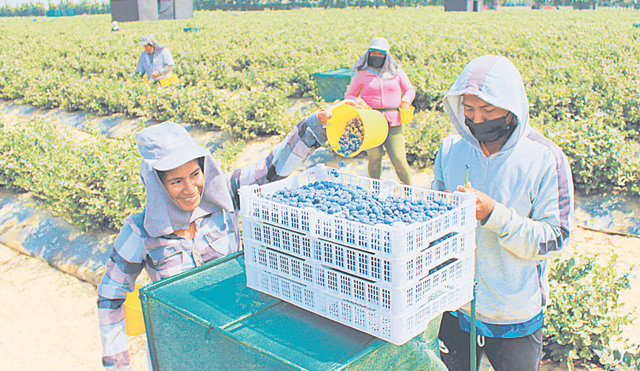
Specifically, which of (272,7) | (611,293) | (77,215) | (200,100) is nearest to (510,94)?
(611,293)

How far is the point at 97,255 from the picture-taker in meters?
4.95

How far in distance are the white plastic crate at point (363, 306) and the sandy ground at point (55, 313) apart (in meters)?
2.01

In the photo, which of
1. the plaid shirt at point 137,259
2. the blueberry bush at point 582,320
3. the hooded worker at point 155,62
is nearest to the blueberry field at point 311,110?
the blueberry bush at point 582,320

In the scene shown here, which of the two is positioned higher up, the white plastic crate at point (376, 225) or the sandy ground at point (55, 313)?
the white plastic crate at point (376, 225)

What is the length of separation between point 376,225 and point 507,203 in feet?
2.83

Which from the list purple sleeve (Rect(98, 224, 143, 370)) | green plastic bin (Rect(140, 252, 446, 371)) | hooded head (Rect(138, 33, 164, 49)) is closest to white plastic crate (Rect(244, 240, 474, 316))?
green plastic bin (Rect(140, 252, 446, 371))

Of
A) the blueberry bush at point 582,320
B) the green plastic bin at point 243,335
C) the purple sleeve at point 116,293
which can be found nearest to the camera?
the green plastic bin at point 243,335

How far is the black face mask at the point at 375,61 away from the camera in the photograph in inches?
202

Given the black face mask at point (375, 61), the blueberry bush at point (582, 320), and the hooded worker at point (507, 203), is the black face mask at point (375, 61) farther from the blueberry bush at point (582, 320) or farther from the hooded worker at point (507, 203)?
the hooded worker at point (507, 203)

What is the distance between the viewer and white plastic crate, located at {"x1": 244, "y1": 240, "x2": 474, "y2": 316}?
134 cm

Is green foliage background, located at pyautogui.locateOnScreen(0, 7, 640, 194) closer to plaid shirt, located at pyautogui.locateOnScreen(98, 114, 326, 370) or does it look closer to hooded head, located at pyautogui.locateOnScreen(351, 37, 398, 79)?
hooded head, located at pyautogui.locateOnScreen(351, 37, 398, 79)

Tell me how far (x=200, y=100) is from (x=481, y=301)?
26.8 feet

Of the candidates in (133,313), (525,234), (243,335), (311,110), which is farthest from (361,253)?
(311,110)

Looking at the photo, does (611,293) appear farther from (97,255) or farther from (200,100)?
(200,100)
